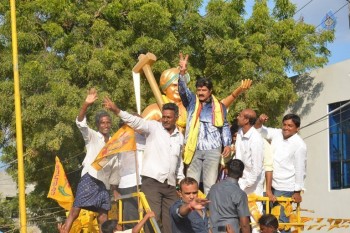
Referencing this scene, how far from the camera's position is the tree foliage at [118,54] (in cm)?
1973

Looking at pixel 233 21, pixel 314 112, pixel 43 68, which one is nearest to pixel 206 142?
pixel 43 68

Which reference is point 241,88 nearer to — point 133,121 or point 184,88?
point 184,88

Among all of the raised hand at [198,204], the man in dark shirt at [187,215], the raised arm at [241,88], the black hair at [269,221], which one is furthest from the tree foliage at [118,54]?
the raised hand at [198,204]

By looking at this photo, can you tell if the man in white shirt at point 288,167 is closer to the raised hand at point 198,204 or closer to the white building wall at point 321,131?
the raised hand at point 198,204

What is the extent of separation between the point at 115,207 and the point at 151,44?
Result: 1069 centimetres

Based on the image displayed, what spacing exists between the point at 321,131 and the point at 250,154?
1485 centimetres

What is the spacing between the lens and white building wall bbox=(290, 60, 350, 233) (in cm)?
2309

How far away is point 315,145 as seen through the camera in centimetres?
2405

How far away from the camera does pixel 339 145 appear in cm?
2341

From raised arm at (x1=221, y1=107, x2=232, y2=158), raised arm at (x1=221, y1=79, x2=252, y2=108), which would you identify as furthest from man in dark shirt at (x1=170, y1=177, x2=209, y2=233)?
raised arm at (x1=221, y1=79, x2=252, y2=108)

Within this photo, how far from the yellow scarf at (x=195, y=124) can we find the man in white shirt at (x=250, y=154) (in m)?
0.30

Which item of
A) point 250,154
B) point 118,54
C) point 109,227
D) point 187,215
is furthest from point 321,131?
point 187,215

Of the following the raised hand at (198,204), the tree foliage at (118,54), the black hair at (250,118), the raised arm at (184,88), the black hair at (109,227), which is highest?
the tree foliage at (118,54)

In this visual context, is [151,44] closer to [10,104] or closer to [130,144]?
[10,104]
